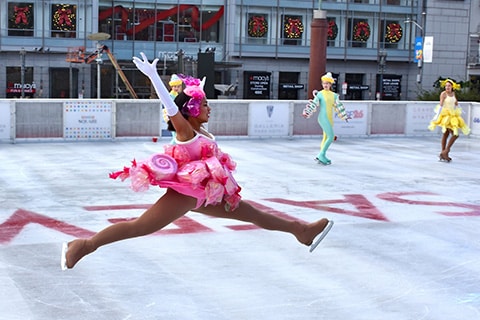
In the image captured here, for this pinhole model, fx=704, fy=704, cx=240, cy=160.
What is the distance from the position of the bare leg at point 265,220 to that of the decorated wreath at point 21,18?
38972 mm

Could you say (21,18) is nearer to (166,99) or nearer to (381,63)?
(381,63)

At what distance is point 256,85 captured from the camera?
1831 inches

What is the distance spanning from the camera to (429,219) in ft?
30.7

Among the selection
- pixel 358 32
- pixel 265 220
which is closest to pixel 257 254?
pixel 265 220

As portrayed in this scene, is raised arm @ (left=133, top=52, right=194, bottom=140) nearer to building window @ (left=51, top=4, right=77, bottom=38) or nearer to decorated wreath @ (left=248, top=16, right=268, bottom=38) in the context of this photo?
building window @ (left=51, top=4, right=77, bottom=38)

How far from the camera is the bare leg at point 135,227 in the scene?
5211mm

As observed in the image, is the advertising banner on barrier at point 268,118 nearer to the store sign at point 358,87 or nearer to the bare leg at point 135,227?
the bare leg at point 135,227

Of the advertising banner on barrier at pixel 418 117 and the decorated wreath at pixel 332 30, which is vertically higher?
the decorated wreath at pixel 332 30

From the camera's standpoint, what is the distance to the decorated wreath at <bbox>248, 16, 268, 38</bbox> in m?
46.2

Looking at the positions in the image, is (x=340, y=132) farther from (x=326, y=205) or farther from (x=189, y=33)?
(x=189, y=33)

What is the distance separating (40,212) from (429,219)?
516cm

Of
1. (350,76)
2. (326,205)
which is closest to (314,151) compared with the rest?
→ (326,205)

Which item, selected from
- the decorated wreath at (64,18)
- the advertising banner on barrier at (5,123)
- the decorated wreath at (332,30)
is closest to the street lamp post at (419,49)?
the decorated wreath at (332,30)

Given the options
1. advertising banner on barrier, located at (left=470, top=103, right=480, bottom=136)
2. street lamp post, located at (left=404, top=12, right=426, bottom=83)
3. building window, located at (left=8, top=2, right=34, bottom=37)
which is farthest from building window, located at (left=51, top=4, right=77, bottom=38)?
advertising banner on barrier, located at (left=470, top=103, right=480, bottom=136)
